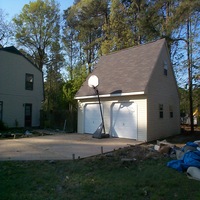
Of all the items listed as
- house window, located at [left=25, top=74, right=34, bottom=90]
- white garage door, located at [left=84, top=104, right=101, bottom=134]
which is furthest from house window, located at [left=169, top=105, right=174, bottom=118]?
house window, located at [left=25, top=74, right=34, bottom=90]

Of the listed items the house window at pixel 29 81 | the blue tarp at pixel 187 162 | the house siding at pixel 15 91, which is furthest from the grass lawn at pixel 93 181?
the house window at pixel 29 81

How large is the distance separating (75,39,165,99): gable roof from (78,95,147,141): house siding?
46cm

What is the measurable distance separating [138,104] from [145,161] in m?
5.43

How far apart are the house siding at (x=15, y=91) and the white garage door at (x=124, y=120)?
9.15 meters

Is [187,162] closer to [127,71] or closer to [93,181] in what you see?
[93,181]

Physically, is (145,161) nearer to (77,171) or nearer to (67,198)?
(77,171)

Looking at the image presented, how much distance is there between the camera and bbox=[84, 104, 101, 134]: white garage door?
554 inches

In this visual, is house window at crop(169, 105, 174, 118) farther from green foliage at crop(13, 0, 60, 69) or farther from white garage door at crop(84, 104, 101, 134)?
green foliage at crop(13, 0, 60, 69)

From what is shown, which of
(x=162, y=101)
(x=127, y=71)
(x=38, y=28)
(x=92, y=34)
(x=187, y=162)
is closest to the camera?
(x=187, y=162)

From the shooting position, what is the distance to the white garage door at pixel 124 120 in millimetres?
12230

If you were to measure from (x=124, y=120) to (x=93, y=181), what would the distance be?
789 centimetres

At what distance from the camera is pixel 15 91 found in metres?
18.2

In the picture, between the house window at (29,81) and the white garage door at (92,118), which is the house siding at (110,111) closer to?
the white garage door at (92,118)

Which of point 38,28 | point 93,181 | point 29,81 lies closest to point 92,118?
point 29,81
